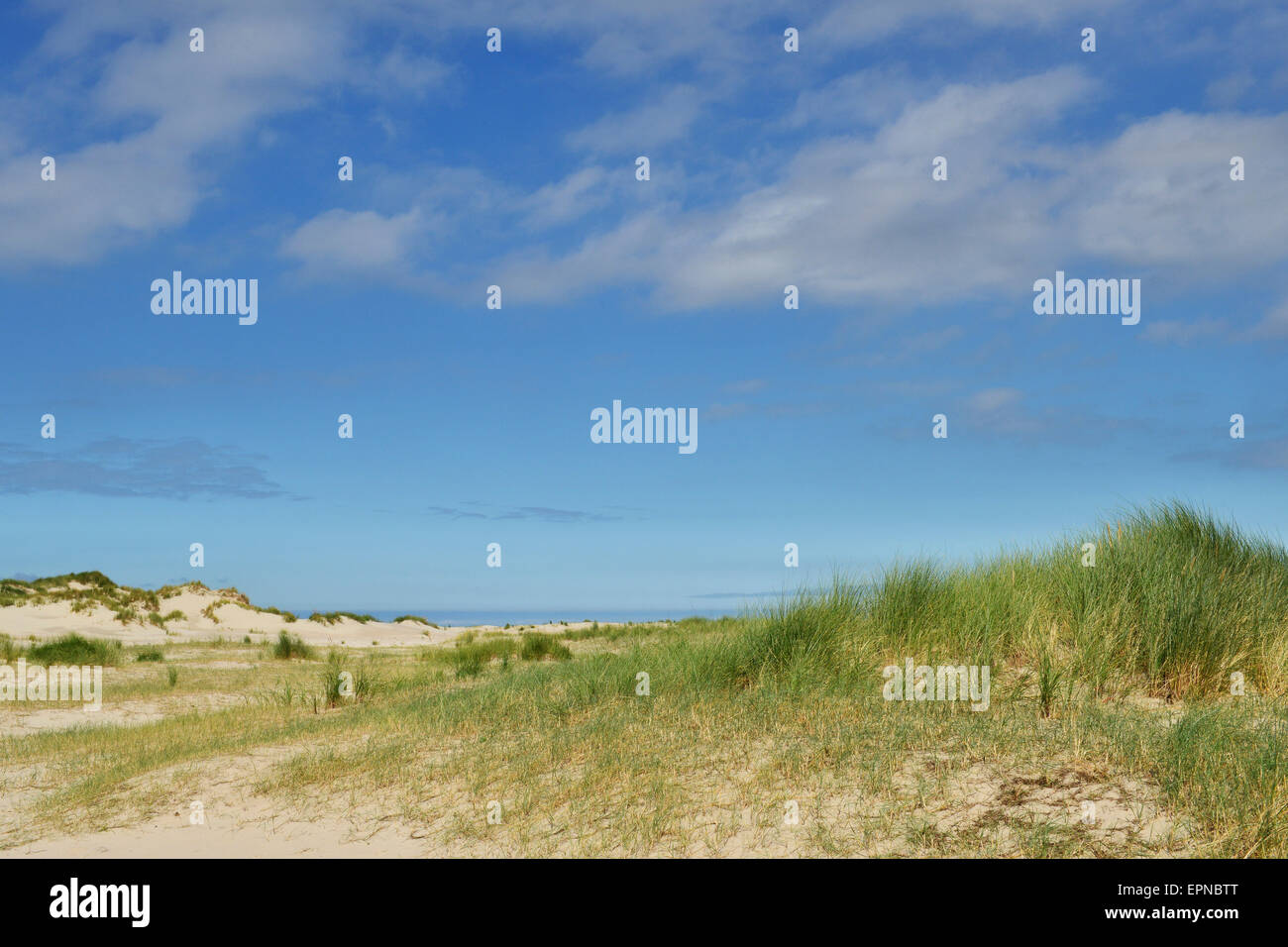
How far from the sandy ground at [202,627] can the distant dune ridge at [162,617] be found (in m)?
0.04

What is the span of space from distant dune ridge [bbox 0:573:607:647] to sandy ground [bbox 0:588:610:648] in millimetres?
35

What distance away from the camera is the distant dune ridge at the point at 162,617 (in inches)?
1316

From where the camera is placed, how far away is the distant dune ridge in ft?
110

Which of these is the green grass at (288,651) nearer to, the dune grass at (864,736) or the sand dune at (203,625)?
the sand dune at (203,625)

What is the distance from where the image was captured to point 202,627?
40469mm

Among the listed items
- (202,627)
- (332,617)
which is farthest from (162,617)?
(332,617)

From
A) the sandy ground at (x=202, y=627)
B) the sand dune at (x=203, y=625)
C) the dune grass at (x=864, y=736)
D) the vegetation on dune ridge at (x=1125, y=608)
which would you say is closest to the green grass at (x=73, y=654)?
the sandy ground at (x=202, y=627)

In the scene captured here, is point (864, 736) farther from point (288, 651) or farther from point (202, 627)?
point (202, 627)

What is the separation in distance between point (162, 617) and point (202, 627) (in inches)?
69.0
